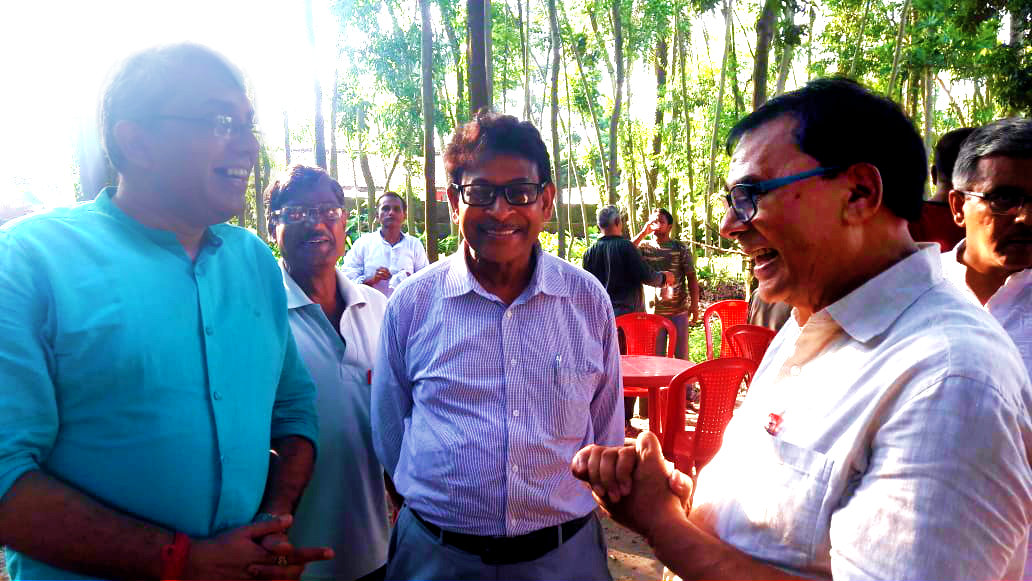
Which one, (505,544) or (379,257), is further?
(379,257)

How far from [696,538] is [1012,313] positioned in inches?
54.6

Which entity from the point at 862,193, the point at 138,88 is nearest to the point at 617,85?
the point at 138,88

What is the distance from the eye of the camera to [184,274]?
1553 mm

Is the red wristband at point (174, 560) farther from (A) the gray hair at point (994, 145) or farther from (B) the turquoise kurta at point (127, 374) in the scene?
(A) the gray hair at point (994, 145)

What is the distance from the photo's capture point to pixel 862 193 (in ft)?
3.95

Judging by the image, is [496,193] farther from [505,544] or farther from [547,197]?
[505,544]

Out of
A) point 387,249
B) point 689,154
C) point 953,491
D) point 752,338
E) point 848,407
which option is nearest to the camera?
point 953,491

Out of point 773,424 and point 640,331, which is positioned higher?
point 773,424

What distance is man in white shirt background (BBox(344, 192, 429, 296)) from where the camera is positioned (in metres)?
6.92

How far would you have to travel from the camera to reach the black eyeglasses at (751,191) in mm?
1232

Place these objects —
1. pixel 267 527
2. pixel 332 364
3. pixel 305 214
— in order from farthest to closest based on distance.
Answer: pixel 305 214
pixel 332 364
pixel 267 527

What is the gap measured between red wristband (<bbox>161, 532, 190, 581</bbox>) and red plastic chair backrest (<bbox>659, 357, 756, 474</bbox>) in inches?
121

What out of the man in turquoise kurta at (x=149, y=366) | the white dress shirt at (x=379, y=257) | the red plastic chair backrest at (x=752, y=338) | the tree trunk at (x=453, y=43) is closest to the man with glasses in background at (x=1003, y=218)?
Answer: the man in turquoise kurta at (x=149, y=366)

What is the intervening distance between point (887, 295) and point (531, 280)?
1.12m
